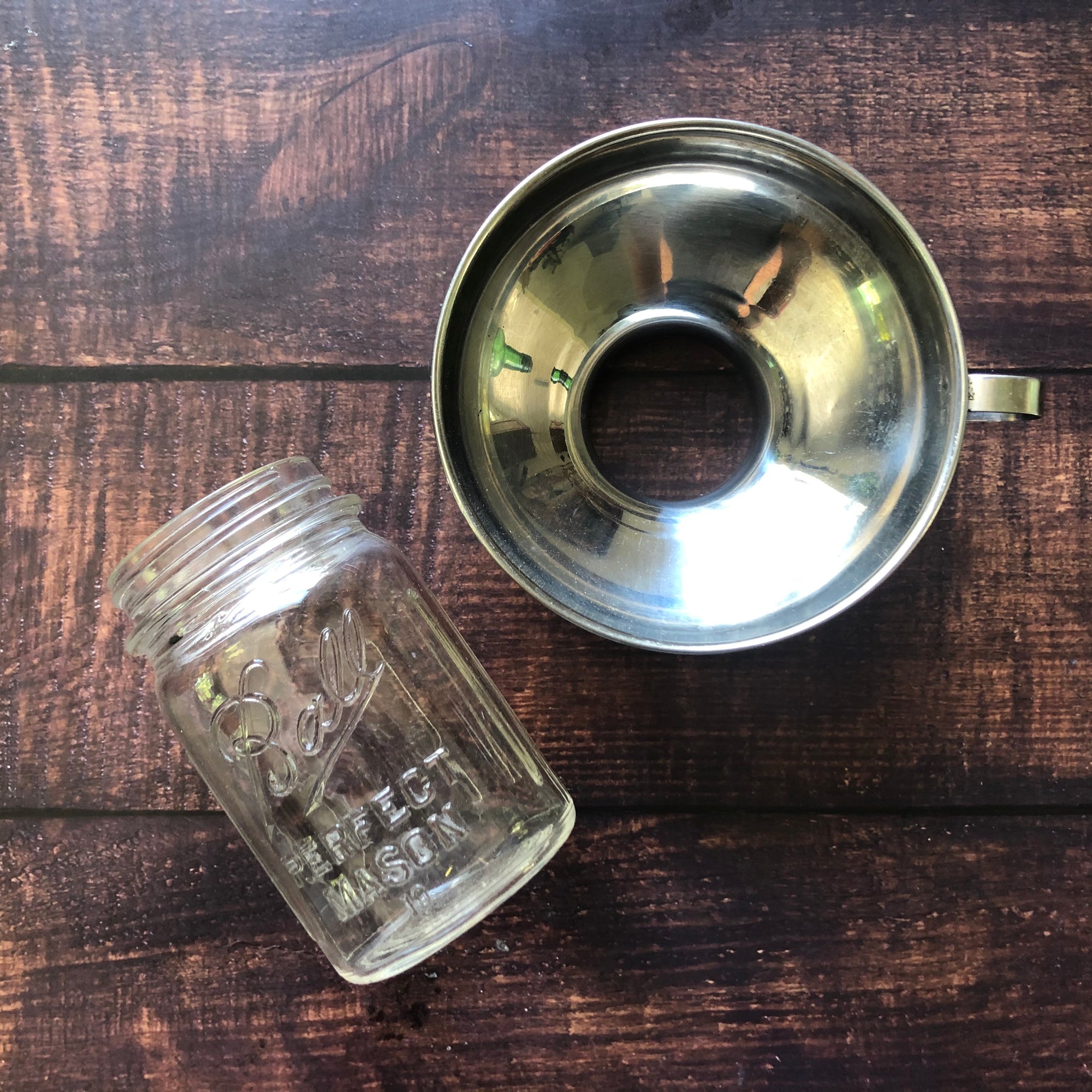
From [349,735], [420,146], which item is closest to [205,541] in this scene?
[349,735]

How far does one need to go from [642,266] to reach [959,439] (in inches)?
6.3

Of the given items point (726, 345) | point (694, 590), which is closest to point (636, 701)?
point (694, 590)

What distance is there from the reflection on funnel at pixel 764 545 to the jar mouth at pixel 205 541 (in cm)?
16

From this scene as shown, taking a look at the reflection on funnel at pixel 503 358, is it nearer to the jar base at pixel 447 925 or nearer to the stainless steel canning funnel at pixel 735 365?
the stainless steel canning funnel at pixel 735 365

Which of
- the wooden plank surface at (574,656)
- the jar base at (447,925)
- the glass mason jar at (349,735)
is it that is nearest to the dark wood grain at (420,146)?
the wooden plank surface at (574,656)

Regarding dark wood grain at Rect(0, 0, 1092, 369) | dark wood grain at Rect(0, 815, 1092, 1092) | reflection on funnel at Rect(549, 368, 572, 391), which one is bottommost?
dark wood grain at Rect(0, 815, 1092, 1092)

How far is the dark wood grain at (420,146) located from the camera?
40cm

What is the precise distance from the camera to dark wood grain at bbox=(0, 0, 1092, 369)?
40 cm

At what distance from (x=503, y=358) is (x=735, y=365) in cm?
11

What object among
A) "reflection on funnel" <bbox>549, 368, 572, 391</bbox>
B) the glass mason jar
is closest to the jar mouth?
the glass mason jar

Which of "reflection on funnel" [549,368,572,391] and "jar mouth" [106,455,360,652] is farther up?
"reflection on funnel" [549,368,572,391]

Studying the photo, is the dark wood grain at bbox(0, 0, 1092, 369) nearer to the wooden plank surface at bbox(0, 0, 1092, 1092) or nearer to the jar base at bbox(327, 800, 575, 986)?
the wooden plank surface at bbox(0, 0, 1092, 1092)

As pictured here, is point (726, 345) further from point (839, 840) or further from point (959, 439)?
point (839, 840)

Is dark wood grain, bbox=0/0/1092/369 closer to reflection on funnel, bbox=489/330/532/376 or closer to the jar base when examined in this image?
reflection on funnel, bbox=489/330/532/376
